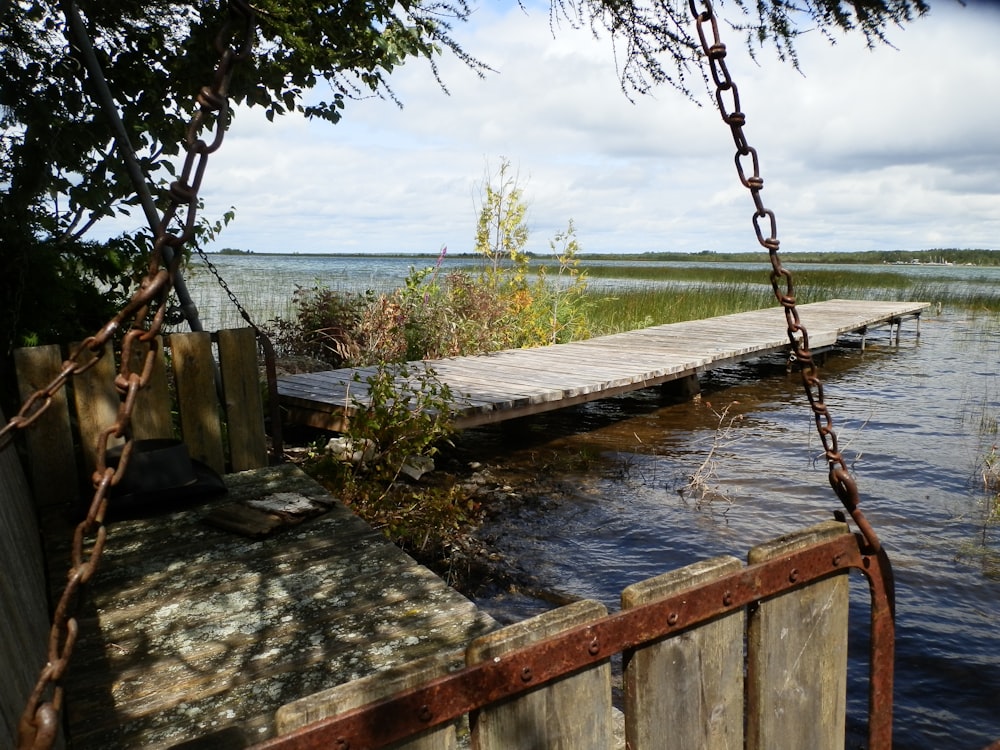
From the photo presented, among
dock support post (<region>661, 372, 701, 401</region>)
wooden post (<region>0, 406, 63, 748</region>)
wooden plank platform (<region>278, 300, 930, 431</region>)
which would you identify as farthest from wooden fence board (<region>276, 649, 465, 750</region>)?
Result: dock support post (<region>661, 372, 701, 401</region>)

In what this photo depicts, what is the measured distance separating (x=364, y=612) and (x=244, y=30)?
2.00m

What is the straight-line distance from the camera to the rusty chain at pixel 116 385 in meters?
0.90

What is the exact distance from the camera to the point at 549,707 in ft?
4.42

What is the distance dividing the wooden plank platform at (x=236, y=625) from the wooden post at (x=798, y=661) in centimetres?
98

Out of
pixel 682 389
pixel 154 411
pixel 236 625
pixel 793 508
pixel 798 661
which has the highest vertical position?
pixel 154 411

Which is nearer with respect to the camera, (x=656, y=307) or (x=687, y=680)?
(x=687, y=680)

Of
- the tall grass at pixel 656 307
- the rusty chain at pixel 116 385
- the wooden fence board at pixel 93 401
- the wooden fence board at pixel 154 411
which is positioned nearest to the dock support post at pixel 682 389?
the tall grass at pixel 656 307

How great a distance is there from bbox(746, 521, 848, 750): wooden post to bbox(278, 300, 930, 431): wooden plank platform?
4.44m

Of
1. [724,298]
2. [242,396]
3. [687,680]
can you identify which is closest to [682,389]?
[242,396]

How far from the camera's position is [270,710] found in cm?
212

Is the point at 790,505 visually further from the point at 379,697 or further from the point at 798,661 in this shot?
the point at 379,697

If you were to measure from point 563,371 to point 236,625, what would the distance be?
6.30m

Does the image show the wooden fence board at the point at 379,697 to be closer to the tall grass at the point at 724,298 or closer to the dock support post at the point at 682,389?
the tall grass at the point at 724,298

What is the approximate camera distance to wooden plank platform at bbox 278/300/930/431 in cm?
679
